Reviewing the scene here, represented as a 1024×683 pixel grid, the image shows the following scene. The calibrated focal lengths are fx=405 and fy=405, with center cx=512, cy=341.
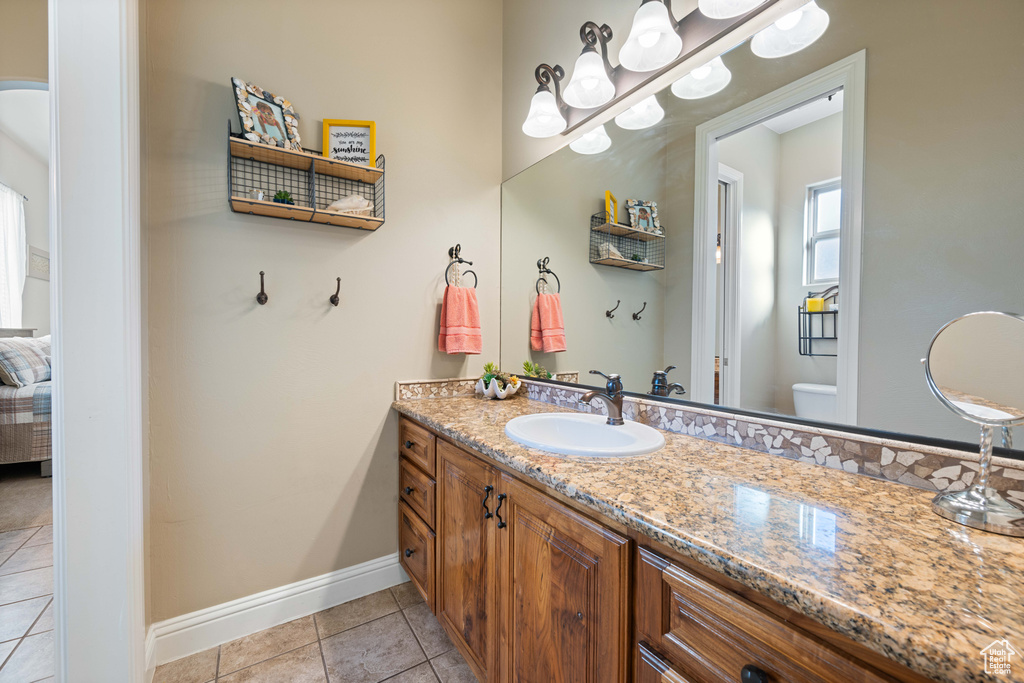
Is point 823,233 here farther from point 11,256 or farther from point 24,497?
point 24,497

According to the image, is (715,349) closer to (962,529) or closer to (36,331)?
A: (962,529)

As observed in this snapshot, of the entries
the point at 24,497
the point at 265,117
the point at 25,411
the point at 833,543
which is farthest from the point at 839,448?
the point at 25,411

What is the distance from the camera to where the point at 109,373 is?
119 cm

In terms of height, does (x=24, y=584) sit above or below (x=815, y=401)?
below

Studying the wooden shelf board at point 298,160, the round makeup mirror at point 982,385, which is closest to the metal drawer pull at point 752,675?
the round makeup mirror at point 982,385

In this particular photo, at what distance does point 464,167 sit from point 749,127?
53.3 inches

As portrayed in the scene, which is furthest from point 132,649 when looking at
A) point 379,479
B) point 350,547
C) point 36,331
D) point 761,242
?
point 761,242

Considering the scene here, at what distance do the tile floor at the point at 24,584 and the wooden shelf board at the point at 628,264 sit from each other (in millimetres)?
2366

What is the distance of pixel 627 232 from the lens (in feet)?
4.90

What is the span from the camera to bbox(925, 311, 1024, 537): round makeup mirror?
648 millimetres

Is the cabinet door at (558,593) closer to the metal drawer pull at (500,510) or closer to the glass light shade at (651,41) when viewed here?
the metal drawer pull at (500,510)

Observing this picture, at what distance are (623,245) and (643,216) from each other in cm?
12

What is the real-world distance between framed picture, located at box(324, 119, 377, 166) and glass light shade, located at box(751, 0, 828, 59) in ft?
4.73

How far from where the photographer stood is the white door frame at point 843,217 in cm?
90
